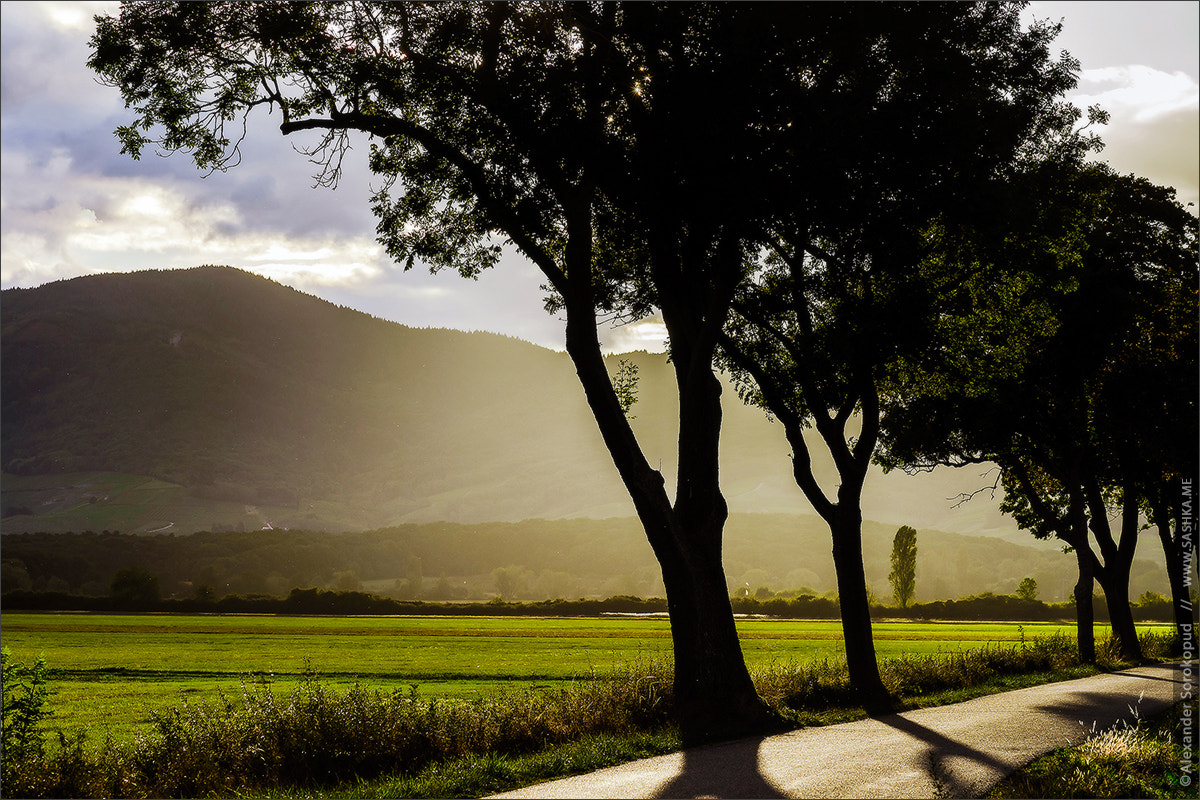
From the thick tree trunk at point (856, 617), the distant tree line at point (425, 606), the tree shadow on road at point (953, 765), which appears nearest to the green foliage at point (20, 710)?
the tree shadow on road at point (953, 765)

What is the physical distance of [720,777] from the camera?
10445mm

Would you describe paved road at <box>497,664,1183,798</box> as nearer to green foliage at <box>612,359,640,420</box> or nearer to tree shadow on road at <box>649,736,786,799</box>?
tree shadow on road at <box>649,736,786,799</box>

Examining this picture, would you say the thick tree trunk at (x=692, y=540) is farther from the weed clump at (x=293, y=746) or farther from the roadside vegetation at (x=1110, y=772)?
the roadside vegetation at (x=1110, y=772)

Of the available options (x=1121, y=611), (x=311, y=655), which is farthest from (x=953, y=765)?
(x=311, y=655)

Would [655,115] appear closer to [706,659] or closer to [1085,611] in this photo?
[706,659]

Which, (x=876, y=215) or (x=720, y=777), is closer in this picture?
(x=720, y=777)

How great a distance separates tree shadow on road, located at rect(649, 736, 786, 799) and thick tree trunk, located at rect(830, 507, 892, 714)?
22.1ft

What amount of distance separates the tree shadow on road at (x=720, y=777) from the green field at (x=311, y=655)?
123 inches

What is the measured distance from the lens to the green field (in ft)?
97.9

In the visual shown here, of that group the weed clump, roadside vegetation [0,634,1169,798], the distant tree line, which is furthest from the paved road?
the distant tree line

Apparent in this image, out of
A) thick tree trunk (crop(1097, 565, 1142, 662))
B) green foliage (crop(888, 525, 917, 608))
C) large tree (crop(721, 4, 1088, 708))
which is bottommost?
green foliage (crop(888, 525, 917, 608))

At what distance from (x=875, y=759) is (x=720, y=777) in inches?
93.1

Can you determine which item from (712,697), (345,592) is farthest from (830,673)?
(345,592)

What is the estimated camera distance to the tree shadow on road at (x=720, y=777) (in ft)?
31.2
